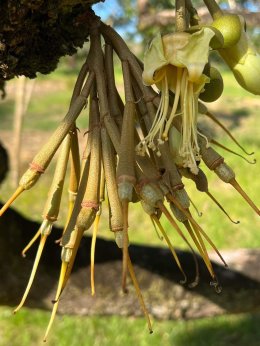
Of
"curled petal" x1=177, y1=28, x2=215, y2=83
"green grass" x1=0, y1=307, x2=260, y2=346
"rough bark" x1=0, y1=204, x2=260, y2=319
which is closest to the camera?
"curled petal" x1=177, y1=28, x2=215, y2=83

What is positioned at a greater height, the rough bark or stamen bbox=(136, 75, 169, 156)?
stamen bbox=(136, 75, 169, 156)

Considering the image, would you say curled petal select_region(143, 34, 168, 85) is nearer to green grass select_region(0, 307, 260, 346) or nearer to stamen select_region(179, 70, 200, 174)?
stamen select_region(179, 70, 200, 174)

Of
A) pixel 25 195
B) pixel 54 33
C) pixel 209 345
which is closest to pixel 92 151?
pixel 54 33

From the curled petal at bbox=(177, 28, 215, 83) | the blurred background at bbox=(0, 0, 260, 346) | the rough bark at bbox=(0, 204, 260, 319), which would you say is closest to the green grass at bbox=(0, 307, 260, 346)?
the blurred background at bbox=(0, 0, 260, 346)

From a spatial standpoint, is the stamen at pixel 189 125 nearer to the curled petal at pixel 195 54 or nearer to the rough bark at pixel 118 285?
the curled petal at pixel 195 54

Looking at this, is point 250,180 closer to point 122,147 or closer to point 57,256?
point 57,256

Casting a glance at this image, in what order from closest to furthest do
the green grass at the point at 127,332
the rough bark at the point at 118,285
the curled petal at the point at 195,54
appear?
1. the curled petal at the point at 195,54
2. the rough bark at the point at 118,285
3. the green grass at the point at 127,332

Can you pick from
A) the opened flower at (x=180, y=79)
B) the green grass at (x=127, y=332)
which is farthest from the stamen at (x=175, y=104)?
the green grass at (x=127, y=332)

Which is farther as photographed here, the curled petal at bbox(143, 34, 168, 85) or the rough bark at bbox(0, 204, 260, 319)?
the rough bark at bbox(0, 204, 260, 319)
